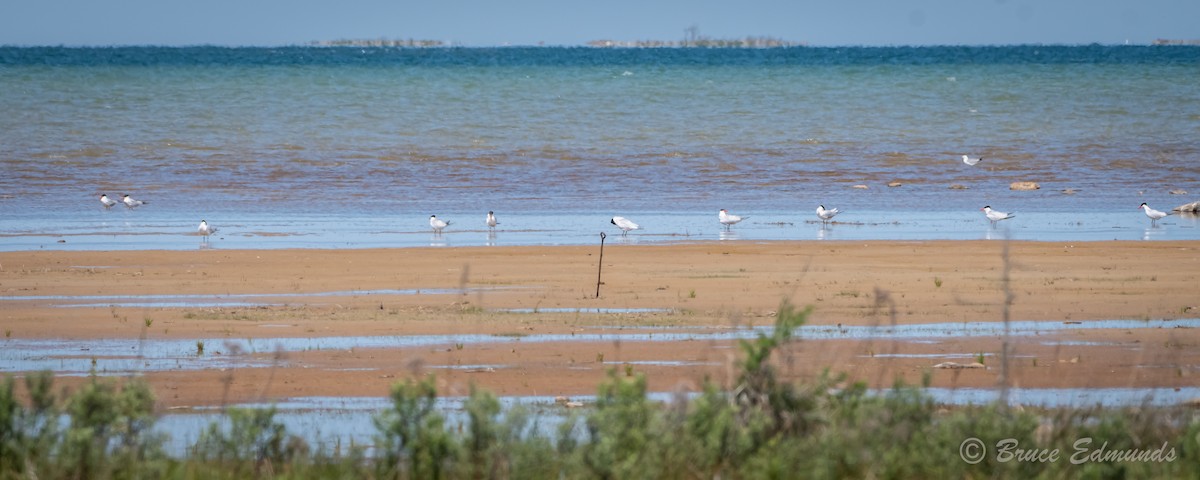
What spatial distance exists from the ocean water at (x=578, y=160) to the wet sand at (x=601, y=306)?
1767 mm

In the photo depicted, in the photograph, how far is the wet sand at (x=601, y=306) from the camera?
8680 millimetres

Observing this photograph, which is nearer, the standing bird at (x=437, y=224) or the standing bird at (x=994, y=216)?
the standing bird at (x=437, y=224)

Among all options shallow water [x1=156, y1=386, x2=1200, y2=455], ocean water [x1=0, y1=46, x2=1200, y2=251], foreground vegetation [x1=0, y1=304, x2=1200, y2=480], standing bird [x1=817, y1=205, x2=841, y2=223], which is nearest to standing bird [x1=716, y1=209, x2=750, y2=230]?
ocean water [x1=0, y1=46, x2=1200, y2=251]

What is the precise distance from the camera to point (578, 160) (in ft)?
99.2

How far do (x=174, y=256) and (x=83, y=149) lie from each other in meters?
18.8

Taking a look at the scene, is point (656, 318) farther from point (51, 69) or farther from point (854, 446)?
point (51, 69)

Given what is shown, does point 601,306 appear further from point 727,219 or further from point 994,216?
point 994,216

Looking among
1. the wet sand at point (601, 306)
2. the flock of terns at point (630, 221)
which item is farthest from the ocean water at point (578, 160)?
the wet sand at point (601, 306)

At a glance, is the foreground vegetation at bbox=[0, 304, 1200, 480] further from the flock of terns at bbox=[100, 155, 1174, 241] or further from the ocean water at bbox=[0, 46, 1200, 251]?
the flock of terns at bbox=[100, 155, 1174, 241]

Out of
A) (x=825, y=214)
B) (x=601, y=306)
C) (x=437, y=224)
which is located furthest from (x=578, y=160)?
(x=601, y=306)

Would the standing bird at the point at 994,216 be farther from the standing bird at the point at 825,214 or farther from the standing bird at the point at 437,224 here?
the standing bird at the point at 437,224

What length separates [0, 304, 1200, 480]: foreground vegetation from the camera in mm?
5340

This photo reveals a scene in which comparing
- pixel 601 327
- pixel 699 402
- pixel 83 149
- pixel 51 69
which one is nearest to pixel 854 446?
pixel 699 402

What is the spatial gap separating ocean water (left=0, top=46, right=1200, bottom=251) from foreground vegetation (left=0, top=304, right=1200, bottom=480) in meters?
10.4
